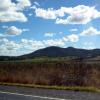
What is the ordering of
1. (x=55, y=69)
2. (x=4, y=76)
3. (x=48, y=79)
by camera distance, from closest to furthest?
(x=48, y=79) < (x=55, y=69) < (x=4, y=76)

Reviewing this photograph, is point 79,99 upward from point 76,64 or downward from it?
downward

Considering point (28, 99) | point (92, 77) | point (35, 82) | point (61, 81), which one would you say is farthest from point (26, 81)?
point (28, 99)

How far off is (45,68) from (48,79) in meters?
2.51

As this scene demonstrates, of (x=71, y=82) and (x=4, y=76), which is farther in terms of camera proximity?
(x=4, y=76)

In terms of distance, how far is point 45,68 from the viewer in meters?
23.2

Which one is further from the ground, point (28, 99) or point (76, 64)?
point (76, 64)

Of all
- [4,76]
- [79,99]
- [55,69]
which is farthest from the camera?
[4,76]

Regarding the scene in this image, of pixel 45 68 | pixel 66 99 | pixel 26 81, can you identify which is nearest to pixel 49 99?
pixel 66 99

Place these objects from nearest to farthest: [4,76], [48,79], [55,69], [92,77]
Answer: [92,77] < [48,79] < [55,69] < [4,76]

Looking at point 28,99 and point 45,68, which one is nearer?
point 28,99

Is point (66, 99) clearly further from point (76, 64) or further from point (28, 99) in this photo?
point (76, 64)

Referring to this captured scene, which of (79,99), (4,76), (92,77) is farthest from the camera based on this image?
(4,76)

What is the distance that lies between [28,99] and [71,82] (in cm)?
695

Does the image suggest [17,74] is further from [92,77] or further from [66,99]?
[66,99]
